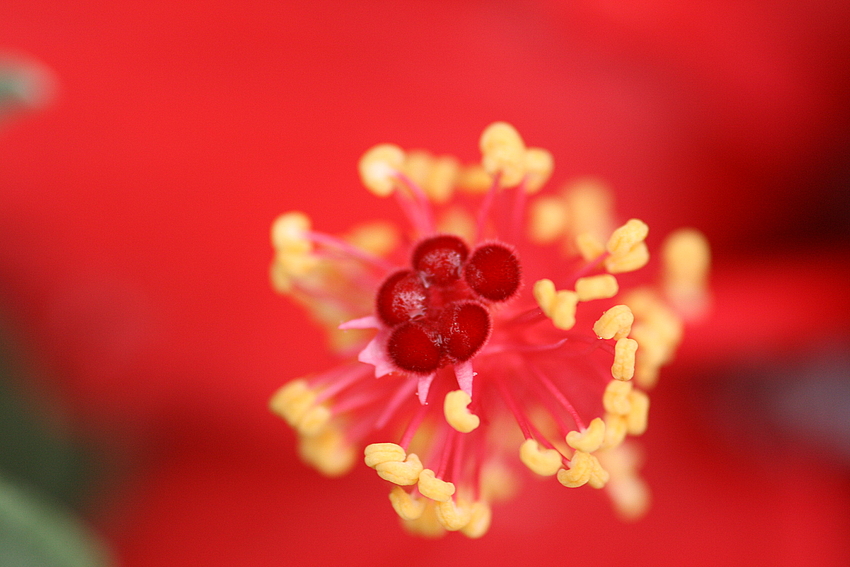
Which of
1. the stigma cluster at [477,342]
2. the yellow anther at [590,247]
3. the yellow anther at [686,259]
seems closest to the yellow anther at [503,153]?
the stigma cluster at [477,342]

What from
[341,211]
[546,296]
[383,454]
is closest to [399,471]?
[383,454]

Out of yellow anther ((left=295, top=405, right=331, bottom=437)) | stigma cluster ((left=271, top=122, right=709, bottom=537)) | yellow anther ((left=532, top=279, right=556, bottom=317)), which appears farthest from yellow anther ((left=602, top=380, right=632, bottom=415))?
yellow anther ((left=295, top=405, right=331, bottom=437))

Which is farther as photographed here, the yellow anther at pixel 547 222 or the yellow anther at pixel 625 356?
the yellow anther at pixel 547 222

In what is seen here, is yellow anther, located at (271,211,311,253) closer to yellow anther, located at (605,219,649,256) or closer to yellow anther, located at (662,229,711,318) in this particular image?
yellow anther, located at (605,219,649,256)

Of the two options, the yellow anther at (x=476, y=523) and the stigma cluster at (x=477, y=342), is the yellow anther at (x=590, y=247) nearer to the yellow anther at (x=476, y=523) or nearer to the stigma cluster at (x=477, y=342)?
the stigma cluster at (x=477, y=342)

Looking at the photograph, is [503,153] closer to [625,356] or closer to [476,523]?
[625,356]

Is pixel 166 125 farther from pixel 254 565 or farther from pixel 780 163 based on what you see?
pixel 780 163
